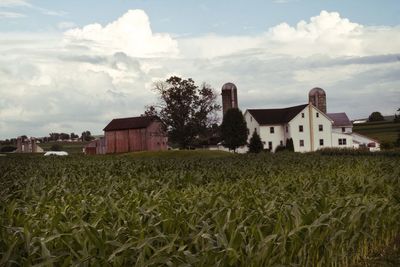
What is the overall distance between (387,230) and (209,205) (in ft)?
14.8

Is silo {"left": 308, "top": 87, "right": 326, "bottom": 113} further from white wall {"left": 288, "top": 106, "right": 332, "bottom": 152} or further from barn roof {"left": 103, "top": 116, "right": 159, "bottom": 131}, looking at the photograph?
barn roof {"left": 103, "top": 116, "right": 159, "bottom": 131}

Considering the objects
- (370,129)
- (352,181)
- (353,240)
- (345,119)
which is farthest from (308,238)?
(370,129)

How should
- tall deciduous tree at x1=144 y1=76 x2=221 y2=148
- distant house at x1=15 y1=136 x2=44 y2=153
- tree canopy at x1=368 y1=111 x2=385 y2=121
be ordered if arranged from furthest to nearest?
tree canopy at x1=368 y1=111 x2=385 y2=121 → distant house at x1=15 y1=136 x2=44 y2=153 → tall deciduous tree at x1=144 y1=76 x2=221 y2=148

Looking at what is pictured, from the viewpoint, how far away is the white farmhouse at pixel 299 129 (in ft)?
298

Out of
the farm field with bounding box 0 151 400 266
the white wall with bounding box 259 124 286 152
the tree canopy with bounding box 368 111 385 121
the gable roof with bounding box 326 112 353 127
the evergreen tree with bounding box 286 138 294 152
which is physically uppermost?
the tree canopy with bounding box 368 111 385 121

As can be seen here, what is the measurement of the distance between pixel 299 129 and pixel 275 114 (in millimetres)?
6862

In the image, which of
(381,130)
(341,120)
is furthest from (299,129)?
(381,130)

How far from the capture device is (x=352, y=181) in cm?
1579

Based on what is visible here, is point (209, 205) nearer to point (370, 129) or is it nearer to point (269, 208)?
point (269, 208)

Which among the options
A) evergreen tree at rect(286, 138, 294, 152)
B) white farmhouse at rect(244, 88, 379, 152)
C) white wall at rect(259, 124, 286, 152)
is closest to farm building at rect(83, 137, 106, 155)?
white farmhouse at rect(244, 88, 379, 152)

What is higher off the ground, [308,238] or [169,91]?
[169,91]

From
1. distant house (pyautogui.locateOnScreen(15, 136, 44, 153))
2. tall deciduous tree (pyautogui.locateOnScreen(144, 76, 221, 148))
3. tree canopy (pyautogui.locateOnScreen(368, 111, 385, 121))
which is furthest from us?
tree canopy (pyautogui.locateOnScreen(368, 111, 385, 121))

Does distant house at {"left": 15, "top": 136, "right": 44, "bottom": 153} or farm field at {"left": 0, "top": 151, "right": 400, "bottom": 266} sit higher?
distant house at {"left": 15, "top": 136, "right": 44, "bottom": 153}

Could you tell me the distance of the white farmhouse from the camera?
298 feet
